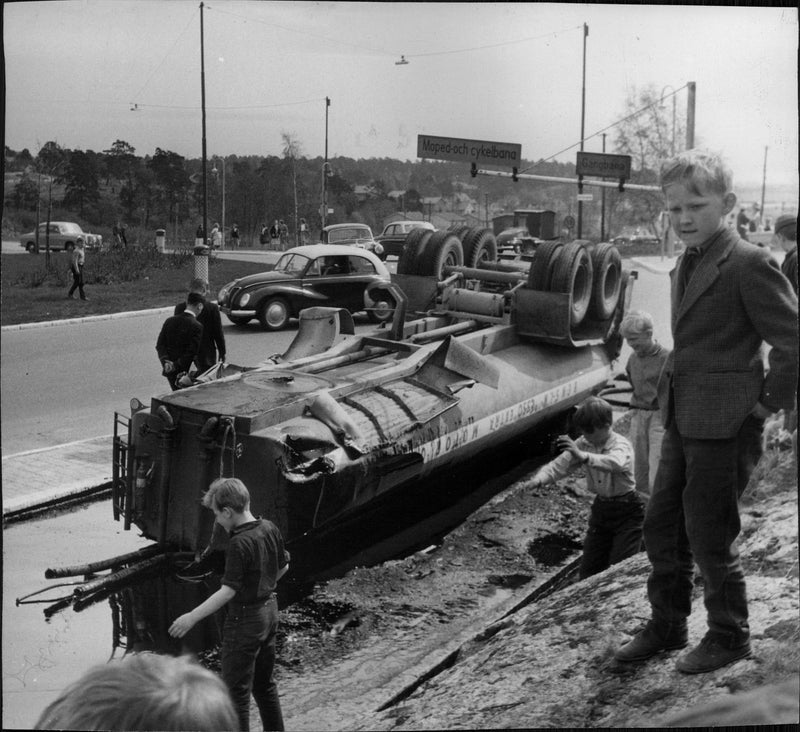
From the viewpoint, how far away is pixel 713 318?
317cm

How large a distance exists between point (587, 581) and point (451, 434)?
4.14 feet

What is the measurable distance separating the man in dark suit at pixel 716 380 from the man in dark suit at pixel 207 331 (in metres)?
1.42

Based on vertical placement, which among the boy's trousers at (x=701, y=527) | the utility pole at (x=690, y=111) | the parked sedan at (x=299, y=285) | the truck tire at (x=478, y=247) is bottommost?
the boy's trousers at (x=701, y=527)

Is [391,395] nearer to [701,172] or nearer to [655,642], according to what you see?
[655,642]

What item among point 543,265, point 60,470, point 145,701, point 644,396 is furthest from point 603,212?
point 145,701

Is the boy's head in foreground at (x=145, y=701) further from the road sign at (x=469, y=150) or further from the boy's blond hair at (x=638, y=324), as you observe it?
the boy's blond hair at (x=638, y=324)

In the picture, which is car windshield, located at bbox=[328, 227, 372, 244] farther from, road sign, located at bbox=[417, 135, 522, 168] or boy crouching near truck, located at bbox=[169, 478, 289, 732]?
boy crouching near truck, located at bbox=[169, 478, 289, 732]

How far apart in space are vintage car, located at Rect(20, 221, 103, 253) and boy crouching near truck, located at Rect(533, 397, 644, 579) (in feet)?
5.72

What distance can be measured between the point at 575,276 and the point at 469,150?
4.63 ft

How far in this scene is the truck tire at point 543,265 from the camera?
16.0 feet

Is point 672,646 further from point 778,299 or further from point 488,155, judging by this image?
point 488,155

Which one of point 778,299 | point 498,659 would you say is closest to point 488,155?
point 778,299

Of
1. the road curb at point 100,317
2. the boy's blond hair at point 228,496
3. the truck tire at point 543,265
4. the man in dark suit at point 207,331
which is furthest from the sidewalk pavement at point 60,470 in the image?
the truck tire at point 543,265

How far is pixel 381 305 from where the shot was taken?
178 inches
